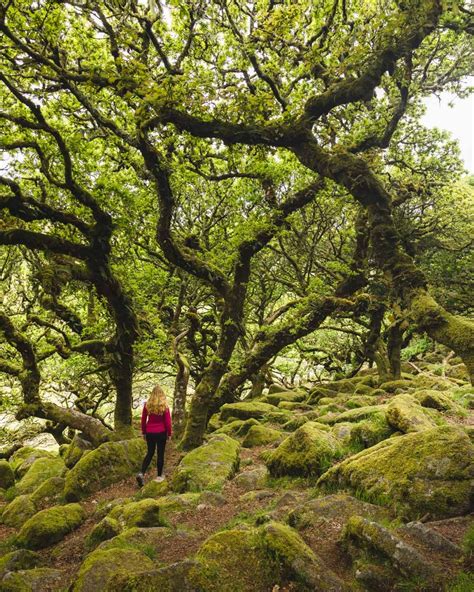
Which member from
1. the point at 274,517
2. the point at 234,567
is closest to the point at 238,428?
the point at 274,517

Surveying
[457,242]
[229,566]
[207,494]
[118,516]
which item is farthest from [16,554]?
[457,242]

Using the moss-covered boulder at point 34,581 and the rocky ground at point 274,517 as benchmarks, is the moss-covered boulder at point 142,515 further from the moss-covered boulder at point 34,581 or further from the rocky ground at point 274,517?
the moss-covered boulder at point 34,581

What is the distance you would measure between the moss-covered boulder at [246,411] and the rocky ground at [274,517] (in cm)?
438

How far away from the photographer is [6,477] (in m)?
15.1

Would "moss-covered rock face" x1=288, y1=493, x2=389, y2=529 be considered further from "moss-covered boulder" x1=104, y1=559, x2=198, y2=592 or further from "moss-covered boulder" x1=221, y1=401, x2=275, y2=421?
"moss-covered boulder" x1=221, y1=401, x2=275, y2=421

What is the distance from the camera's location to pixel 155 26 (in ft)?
42.3

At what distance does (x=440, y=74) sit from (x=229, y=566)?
15.9 meters

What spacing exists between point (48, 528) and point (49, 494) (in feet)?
11.2

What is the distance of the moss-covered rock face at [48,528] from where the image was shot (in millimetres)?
8570

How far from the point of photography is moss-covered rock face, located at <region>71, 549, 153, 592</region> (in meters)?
5.46

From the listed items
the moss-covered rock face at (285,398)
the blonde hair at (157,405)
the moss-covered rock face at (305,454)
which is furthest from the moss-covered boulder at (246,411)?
the moss-covered rock face at (305,454)

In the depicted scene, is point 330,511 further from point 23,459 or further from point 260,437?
point 23,459

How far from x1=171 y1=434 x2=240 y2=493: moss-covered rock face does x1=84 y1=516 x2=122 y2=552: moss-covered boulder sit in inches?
90.1

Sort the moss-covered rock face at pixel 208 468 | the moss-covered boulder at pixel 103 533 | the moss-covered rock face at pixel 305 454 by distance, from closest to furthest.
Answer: the moss-covered boulder at pixel 103 533
the moss-covered rock face at pixel 305 454
the moss-covered rock face at pixel 208 468
